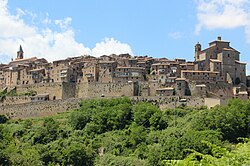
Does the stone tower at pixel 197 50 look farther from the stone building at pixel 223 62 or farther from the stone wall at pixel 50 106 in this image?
the stone wall at pixel 50 106

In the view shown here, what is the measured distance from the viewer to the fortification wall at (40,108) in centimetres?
6650

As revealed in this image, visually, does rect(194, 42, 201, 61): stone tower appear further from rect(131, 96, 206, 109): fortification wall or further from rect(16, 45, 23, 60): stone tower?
rect(16, 45, 23, 60): stone tower

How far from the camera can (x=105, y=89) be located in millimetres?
67312

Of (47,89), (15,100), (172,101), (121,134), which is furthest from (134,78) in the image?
(15,100)

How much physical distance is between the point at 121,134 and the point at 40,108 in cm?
1742

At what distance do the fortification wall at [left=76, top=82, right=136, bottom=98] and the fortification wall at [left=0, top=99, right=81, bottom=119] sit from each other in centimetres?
302

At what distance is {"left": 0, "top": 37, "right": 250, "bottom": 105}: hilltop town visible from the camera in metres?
62.8

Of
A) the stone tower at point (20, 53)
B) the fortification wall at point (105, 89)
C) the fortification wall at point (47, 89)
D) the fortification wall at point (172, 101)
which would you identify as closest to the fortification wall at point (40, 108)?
the fortification wall at point (105, 89)

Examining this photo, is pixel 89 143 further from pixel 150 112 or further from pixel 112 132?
pixel 150 112

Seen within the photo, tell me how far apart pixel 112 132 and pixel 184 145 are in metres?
16.0

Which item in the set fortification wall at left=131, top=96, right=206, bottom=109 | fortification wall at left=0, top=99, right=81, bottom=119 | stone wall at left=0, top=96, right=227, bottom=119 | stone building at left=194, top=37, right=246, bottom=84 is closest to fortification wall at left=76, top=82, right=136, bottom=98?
stone wall at left=0, top=96, right=227, bottom=119

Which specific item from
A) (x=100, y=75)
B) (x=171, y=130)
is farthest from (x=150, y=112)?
(x=100, y=75)

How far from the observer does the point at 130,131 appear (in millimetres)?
54969

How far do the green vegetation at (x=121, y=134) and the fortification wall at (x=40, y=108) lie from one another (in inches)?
86.0
